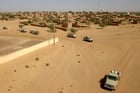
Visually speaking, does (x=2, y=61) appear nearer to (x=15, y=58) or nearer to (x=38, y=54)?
(x=15, y=58)

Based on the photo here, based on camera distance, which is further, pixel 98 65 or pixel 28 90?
pixel 98 65

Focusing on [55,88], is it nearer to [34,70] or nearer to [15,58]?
[34,70]

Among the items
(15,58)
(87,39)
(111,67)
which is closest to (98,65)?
(111,67)

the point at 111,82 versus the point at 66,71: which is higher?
the point at 111,82

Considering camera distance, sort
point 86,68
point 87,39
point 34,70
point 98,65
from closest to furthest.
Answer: point 34,70
point 86,68
point 98,65
point 87,39

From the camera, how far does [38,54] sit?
34469 millimetres

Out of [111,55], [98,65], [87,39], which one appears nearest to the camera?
[98,65]

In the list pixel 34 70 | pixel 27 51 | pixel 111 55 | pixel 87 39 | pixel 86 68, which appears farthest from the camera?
pixel 87 39

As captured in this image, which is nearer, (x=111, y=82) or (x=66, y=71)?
(x=111, y=82)

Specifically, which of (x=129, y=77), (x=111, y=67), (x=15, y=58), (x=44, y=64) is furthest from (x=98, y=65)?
(x=15, y=58)

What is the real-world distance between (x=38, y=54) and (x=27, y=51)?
1.80 meters

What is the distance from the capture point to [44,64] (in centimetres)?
2989

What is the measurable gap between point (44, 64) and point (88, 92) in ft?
31.4

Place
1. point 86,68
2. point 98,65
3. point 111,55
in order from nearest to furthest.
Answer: point 86,68, point 98,65, point 111,55
